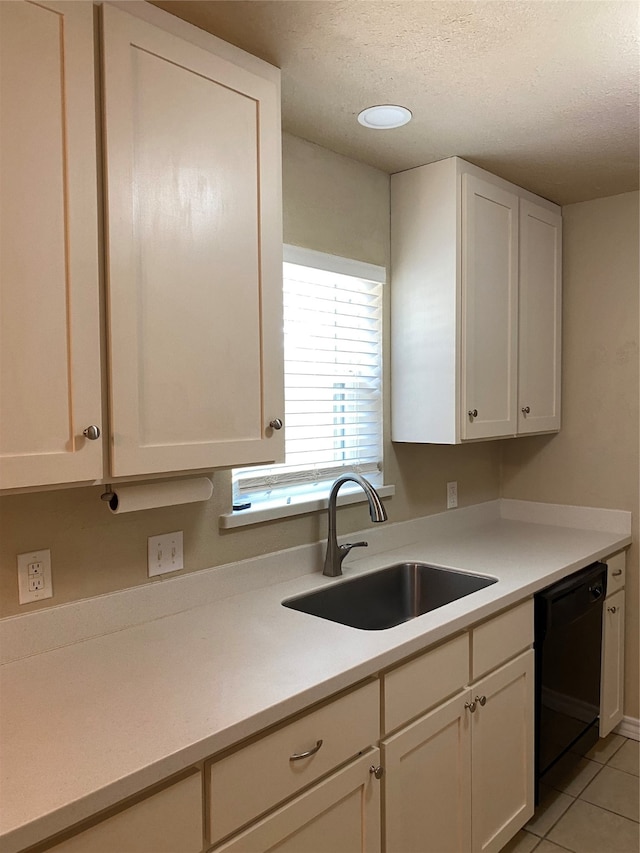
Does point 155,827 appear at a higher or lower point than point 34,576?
lower

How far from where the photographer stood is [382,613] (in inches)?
92.4

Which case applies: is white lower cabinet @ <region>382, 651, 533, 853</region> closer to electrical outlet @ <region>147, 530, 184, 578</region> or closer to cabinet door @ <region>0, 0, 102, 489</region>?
electrical outlet @ <region>147, 530, 184, 578</region>

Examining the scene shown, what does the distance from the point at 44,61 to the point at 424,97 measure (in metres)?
1.13

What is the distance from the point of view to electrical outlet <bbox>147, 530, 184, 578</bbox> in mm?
1855

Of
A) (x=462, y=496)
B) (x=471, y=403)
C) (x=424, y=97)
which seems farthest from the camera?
(x=462, y=496)

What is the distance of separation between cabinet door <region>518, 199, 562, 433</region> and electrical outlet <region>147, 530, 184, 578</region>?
5.24 ft

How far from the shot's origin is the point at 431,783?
182 cm

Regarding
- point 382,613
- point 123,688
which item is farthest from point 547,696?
point 123,688

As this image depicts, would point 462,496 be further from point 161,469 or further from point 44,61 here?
point 44,61

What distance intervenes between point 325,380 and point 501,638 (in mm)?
1047

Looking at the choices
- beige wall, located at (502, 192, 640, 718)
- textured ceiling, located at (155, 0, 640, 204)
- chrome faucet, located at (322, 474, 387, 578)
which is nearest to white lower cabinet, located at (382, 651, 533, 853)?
chrome faucet, located at (322, 474, 387, 578)

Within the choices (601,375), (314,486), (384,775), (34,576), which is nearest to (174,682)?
(34,576)

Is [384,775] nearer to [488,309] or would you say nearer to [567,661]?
[567,661]

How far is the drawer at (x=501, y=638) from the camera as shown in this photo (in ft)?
6.50
